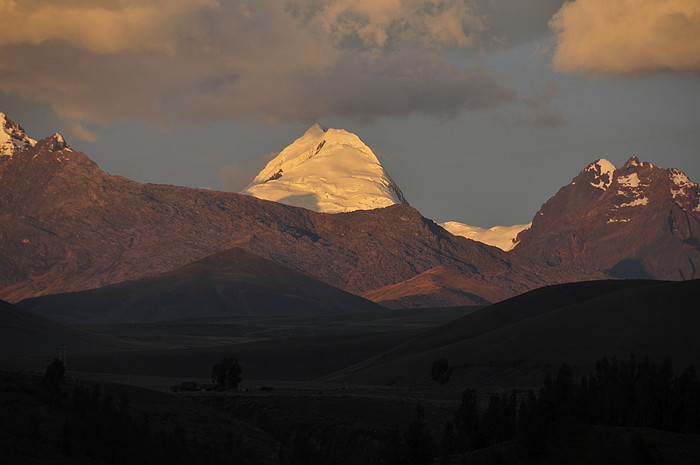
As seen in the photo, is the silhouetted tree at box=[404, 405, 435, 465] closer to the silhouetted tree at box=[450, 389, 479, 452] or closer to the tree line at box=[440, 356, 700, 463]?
the tree line at box=[440, 356, 700, 463]

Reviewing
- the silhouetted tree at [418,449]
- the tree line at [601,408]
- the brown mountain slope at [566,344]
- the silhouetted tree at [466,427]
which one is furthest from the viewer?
the brown mountain slope at [566,344]

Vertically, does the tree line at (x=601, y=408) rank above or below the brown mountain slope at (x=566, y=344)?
below

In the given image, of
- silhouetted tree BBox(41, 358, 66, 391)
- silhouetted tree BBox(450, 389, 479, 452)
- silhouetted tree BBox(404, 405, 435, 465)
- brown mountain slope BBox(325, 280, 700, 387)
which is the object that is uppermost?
brown mountain slope BBox(325, 280, 700, 387)

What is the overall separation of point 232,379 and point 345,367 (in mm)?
72389

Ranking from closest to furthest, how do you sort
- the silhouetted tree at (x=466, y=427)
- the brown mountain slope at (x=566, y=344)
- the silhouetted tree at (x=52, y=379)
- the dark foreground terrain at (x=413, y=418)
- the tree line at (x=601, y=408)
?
1. the dark foreground terrain at (x=413, y=418)
2. the silhouetted tree at (x=466, y=427)
3. the silhouetted tree at (x=52, y=379)
4. the tree line at (x=601, y=408)
5. the brown mountain slope at (x=566, y=344)

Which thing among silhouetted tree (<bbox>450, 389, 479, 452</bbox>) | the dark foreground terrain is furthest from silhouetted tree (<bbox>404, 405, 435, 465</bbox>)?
silhouetted tree (<bbox>450, 389, 479, 452</bbox>)

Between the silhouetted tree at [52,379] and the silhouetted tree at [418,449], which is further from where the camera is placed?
the silhouetted tree at [52,379]

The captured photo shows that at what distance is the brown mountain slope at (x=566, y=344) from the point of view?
136 metres

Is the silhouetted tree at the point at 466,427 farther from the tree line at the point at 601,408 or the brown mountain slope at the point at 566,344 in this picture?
the brown mountain slope at the point at 566,344

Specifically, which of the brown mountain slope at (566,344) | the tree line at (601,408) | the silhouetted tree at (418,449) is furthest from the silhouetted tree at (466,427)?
the brown mountain slope at (566,344)

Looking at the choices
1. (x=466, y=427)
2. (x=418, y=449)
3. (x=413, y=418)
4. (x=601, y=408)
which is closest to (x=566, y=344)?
(x=601, y=408)

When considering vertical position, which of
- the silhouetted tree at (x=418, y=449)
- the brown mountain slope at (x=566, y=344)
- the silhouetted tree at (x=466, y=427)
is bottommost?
the silhouetted tree at (x=418, y=449)

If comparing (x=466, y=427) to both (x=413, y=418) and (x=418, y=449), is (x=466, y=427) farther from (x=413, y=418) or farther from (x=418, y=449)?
(x=418, y=449)

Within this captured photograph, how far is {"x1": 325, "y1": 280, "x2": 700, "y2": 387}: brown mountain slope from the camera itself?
136000mm
